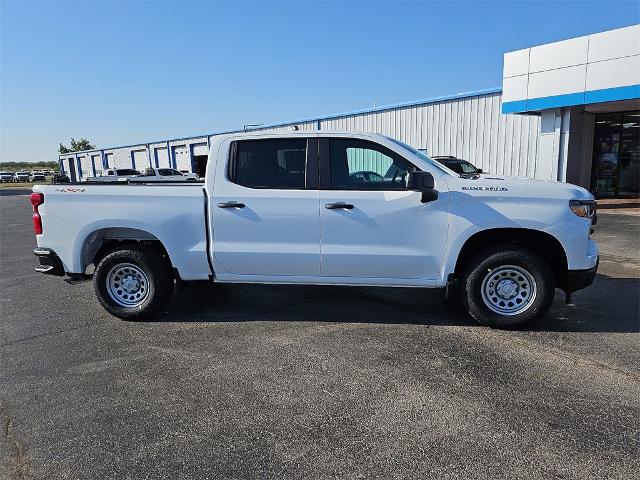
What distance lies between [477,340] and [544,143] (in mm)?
14845

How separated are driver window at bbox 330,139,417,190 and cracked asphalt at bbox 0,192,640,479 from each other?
1.50 m

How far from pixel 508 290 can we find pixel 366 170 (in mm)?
1930

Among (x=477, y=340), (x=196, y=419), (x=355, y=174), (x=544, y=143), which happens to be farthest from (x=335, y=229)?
(x=544, y=143)

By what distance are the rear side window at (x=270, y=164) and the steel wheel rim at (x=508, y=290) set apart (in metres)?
2.20

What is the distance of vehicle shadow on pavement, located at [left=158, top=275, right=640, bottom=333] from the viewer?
5035mm

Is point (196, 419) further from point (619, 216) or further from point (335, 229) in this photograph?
point (619, 216)

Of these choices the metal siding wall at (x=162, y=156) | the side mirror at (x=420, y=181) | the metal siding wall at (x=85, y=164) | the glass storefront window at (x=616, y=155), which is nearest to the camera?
the side mirror at (x=420, y=181)

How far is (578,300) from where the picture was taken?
575cm

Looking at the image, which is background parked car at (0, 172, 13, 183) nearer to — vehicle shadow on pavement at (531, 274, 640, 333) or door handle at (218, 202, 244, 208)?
door handle at (218, 202, 244, 208)

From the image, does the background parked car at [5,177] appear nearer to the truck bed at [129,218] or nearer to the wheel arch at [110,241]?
the truck bed at [129,218]

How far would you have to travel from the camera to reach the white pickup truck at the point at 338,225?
179 inches

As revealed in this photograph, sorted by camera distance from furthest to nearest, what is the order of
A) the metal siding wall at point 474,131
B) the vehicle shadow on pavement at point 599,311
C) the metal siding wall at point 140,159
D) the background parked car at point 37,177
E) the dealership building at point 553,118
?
the background parked car at point 37,177
the metal siding wall at point 140,159
the metal siding wall at point 474,131
the dealership building at point 553,118
the vehicle shadow on pavement at point 599,311

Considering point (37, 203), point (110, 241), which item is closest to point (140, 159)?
point (37, 203)

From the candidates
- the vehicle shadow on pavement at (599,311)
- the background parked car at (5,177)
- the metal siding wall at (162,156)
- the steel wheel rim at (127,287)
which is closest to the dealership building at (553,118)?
the steel wheel rim at (127,287)
